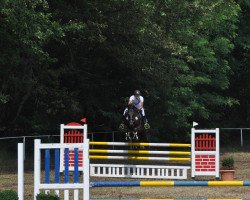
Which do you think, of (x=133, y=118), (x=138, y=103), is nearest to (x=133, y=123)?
(x=133, y=118)

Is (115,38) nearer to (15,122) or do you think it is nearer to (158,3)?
(158,3)

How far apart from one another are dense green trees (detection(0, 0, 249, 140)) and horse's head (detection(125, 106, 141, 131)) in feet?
9.91

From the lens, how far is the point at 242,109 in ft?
131

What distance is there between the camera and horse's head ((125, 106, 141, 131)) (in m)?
18.8

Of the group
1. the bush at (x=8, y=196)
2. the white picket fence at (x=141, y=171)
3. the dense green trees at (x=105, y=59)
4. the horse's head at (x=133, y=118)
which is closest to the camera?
the bush at (x=8, y=196)

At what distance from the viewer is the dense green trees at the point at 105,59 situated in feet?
68.1

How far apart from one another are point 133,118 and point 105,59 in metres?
7.95

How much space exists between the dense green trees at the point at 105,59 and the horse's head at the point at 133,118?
3.02 m

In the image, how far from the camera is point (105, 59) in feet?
86.8

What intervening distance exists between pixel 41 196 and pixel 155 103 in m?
18.9

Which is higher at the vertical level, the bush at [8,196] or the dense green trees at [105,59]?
the dense green trees at [105,59]

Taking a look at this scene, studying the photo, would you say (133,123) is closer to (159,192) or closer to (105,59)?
(159,192)

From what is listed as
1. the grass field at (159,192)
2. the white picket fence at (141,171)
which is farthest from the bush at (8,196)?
the white picket fence at (141,171)

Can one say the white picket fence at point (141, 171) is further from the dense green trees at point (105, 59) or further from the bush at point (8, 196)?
the bush at point (8, 196)
